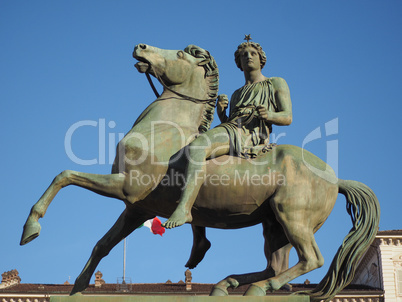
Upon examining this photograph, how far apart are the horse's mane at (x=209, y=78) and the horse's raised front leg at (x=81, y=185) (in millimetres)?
1575

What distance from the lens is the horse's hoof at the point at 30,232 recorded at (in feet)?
29.8

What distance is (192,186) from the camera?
9.30 m

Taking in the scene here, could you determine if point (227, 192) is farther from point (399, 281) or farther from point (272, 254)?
point (399, 281)

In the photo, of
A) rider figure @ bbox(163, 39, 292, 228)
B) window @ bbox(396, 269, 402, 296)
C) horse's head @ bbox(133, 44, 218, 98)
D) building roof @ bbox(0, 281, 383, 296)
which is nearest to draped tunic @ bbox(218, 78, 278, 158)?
rider figure @ bbox(163, 39, 292, 228)

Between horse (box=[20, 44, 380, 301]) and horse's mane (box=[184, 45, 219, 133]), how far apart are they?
0.10 m

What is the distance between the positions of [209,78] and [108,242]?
2.69 meters

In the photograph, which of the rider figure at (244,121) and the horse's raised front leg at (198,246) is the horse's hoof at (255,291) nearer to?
the rider figure at (244,121)

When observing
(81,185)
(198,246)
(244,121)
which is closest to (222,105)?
(244,121)

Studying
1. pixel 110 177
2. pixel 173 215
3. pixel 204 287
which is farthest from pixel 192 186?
pixel 204 287

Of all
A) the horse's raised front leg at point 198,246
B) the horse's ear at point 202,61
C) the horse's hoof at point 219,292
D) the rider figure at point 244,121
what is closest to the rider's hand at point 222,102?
the rider figure at point 244,121

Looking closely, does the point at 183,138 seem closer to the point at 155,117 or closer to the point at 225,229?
the point at 155,117

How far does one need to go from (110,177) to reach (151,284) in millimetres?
39976

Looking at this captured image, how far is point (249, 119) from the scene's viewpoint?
1005 cm

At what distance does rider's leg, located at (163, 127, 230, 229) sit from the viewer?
908 cm
